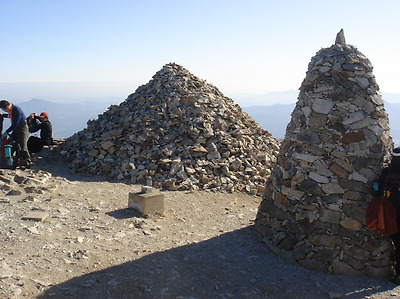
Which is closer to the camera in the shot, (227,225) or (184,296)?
(184,296)

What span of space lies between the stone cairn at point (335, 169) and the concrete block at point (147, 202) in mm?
3110

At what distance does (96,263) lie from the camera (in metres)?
5.80

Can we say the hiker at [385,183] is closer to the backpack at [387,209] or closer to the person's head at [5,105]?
the backpack at [387,209]

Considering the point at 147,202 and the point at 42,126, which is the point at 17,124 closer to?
the point at 42,126

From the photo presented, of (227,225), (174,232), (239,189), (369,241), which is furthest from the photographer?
(239,189)

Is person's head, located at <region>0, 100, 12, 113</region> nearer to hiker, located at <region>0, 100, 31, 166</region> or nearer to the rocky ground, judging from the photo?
hiker, located at <region>0, 100, 31, 166</region>

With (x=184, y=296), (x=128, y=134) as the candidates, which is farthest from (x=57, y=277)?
(x=128, y=134)

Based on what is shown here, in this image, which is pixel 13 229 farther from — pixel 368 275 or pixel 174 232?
pixel 368 275

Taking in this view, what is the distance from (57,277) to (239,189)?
22.0ft

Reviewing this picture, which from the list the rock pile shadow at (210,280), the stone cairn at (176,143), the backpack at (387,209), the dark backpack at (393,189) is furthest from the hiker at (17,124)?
the dark backpack at (393,189)

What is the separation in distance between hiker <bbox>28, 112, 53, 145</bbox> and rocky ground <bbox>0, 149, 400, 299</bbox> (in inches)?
166

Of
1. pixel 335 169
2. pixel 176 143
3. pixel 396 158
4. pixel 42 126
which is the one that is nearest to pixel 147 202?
pixel 176 143

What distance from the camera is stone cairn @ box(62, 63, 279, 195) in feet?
36.8

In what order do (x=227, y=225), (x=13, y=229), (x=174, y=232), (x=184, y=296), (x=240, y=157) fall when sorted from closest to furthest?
1. (x=184, y=296)
2. (x=13, y=229)
3. (x=174, y=232)
4. (x=227, y=225)
5. (x=240, y=157)
